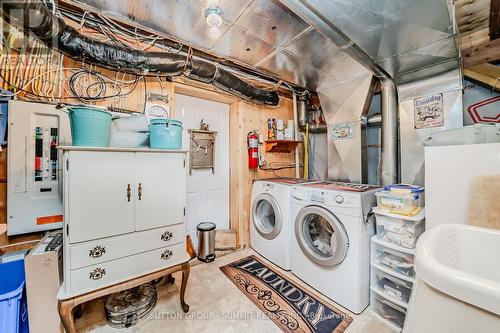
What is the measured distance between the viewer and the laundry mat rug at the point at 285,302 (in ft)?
4.96

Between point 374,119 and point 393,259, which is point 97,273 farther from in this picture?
point 374,119

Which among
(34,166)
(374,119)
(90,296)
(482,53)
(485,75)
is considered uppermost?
(482,53)

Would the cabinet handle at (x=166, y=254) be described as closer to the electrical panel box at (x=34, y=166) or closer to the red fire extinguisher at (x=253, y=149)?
the electrical panel box at (x=34, y=166)

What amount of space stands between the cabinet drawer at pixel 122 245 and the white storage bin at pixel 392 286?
1689 millimetres

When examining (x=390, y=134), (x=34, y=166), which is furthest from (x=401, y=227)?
(x=34, y=166)

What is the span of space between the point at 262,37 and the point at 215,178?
1854 millimetres

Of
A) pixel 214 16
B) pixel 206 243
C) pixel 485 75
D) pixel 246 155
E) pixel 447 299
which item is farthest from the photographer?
pixel 246 155

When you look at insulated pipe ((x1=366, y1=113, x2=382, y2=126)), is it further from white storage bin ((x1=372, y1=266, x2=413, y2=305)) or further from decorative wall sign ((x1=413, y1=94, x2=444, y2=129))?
white storage bin ((x1=372, y1=266, x2=413, y2=305))

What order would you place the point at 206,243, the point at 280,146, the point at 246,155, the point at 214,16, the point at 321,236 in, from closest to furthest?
the point at 214,16 < the point at 321,236 < the point at 206,243 < the point at 246,155 < the point at 280,146

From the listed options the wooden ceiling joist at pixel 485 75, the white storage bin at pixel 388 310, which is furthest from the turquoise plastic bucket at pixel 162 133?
the wooden ceiling joist at pixel 485 75

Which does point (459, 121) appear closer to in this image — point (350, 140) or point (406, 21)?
point (350, 140)

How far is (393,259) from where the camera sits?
5.13 ft

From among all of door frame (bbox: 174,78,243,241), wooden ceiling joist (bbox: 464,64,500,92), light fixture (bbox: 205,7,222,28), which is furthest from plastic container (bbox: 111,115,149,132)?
wooden ceiling joist (bbox: 464,64,500,92)

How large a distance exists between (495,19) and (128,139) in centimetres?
303
